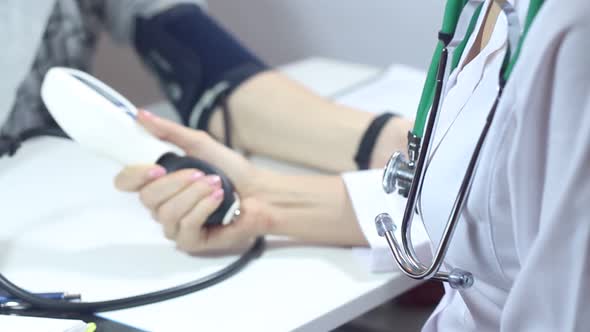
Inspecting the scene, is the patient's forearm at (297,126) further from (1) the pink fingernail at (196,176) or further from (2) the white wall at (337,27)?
(2) the white wall at (337,27)

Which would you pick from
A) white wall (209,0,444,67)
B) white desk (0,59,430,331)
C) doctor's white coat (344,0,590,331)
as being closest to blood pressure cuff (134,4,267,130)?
white desk (0,59,430,331)

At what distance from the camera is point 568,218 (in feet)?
1.57

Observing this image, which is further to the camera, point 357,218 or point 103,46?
point 103,46

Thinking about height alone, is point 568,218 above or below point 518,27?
below

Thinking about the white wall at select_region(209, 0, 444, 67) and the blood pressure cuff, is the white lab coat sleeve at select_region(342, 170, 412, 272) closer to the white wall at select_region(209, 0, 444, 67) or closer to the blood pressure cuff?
the blood pressure cuff

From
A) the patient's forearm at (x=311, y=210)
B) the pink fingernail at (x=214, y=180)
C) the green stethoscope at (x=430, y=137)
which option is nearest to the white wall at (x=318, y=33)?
the patient's forearm at (x=311, y=210)

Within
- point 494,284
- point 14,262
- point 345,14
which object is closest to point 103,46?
point 345,14

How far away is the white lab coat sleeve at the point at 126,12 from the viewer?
121cm

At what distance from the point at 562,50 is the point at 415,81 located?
776 millimetres

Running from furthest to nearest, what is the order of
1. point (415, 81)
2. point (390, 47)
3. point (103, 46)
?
point (103, 46), point (390, 47), point (415, 81)

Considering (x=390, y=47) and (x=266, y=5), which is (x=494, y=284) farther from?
(x=266, y=5)

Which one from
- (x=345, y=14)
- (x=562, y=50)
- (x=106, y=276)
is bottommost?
(x=106, y=276)

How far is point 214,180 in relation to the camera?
81 cm

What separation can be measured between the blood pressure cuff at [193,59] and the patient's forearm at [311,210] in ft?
0.82
